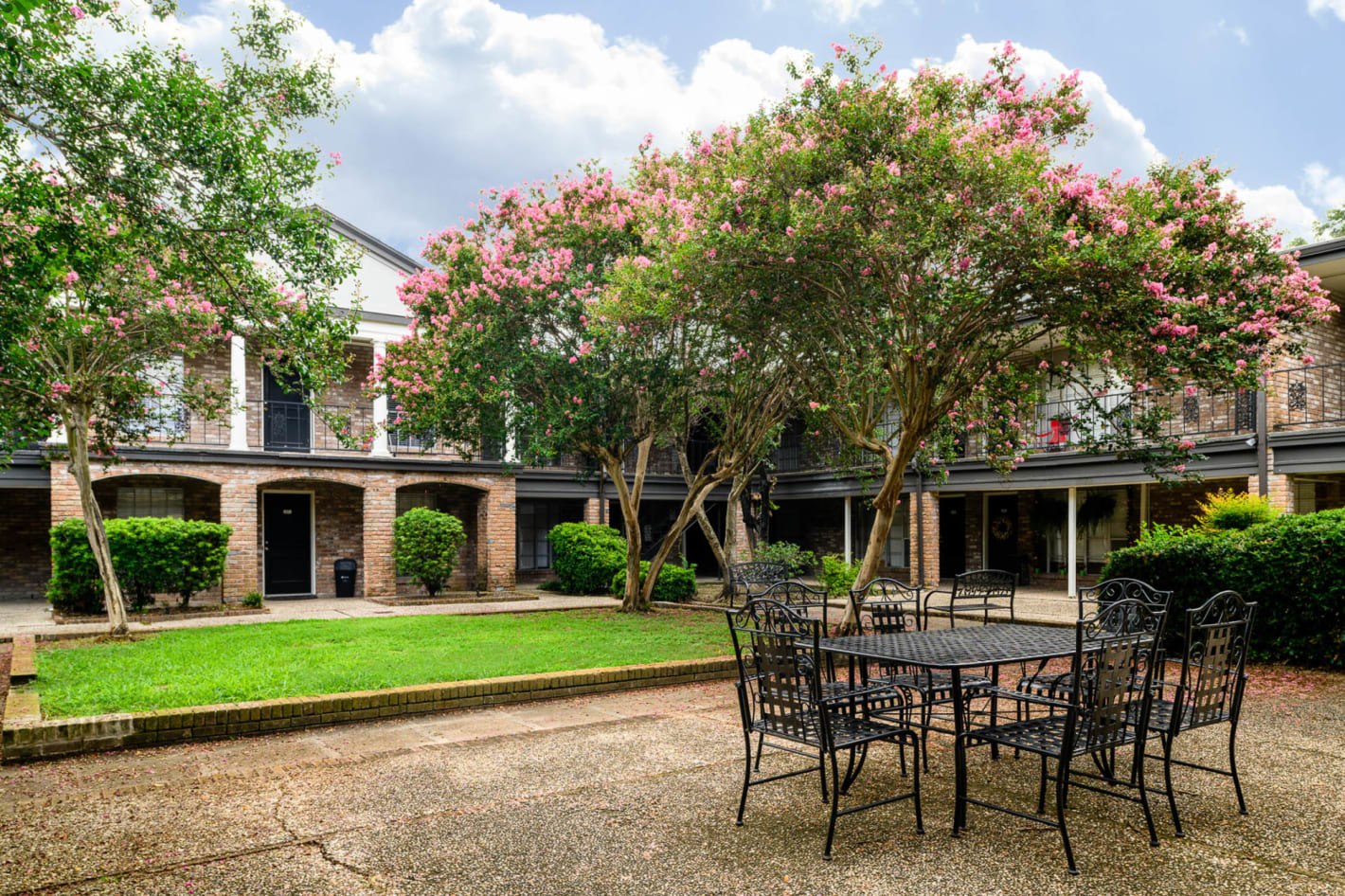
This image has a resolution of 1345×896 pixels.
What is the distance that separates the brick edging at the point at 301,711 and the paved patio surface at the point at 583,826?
17 cm

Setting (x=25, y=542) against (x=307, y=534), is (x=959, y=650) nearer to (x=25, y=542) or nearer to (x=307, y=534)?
(x=307, y=534)

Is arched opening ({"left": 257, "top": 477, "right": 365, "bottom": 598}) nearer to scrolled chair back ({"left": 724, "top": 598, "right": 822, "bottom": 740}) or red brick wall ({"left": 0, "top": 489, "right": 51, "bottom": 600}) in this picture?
red brick wall ({"left": 0, "top": 489, "right": 51, "bottom": 600})

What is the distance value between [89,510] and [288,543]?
A: 298 inches

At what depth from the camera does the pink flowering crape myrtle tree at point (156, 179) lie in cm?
538

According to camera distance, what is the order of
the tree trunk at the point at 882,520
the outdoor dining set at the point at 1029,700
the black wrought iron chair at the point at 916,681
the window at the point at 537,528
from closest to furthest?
the outdoor dining set at the point at 1029,700 → the black wrought iron chair at the point at 916,681 → the tree trunk at the point at 882,520 → the window at the point at 537,528

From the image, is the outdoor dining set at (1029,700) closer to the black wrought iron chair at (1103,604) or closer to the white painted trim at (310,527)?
the black wrought iron chair at (1103,604)

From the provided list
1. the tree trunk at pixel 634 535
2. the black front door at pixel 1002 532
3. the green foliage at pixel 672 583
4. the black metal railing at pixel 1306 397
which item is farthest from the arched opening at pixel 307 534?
the black metal railing at pixel 1306 397

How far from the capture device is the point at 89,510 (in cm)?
1086

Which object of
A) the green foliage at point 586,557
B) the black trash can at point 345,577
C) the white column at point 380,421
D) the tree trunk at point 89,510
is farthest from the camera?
the green foliage at point 586,557

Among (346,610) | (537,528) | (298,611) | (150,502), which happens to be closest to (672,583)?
(346,610)

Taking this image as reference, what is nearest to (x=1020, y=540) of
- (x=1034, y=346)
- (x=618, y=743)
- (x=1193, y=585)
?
(x=1034, y=346)

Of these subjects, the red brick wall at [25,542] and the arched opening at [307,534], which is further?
the arched opening at [307,534]

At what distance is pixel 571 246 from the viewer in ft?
43.4

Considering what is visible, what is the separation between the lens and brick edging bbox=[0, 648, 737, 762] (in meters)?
5.77
